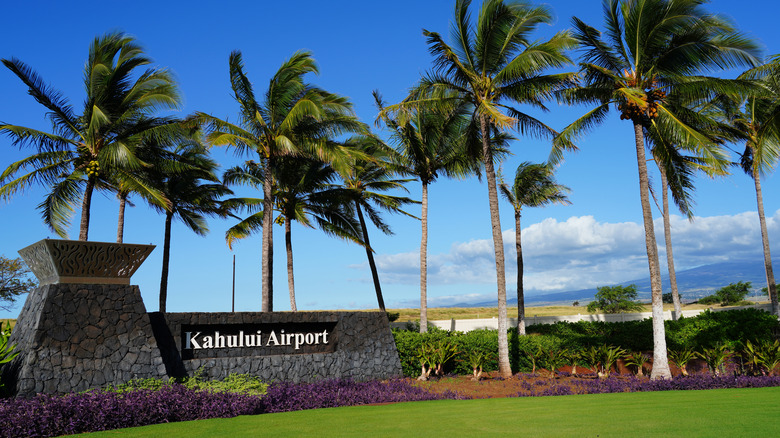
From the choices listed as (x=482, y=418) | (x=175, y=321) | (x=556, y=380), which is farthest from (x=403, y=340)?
(x=482, y=418)

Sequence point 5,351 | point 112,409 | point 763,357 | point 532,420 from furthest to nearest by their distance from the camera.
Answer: point 763,357 < point 5,351 < point 112,409 < point 532,420

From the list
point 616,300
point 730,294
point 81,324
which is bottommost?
point 81,324

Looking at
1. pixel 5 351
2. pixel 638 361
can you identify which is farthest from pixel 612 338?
pixel 5 351

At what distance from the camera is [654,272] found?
16688 mm

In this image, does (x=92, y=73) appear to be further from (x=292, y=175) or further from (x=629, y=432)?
(x=629, y=432)

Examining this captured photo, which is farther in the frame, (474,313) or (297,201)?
(474,313)

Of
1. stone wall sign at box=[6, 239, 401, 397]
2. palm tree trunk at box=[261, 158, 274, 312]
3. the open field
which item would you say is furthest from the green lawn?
the open field

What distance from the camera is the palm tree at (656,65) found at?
633 inches

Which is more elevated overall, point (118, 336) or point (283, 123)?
point (283, 123)

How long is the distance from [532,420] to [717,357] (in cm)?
946

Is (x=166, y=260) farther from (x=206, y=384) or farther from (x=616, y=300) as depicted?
(x=616, y=300)

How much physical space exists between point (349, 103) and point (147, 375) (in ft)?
41.6

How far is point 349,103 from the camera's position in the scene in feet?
72.0

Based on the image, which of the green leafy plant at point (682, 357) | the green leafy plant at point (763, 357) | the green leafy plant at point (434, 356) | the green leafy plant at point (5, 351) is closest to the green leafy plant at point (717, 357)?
the green leafy plant at point (682, 357)
